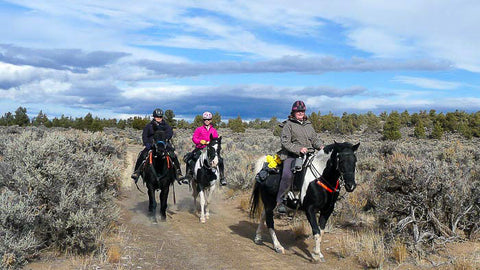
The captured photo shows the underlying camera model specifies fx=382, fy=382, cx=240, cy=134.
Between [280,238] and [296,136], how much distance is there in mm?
2990

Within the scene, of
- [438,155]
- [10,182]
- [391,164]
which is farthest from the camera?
[438,155]

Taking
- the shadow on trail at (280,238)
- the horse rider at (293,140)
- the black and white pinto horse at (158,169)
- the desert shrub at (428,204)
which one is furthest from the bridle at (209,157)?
the desert shrub at (428,204)

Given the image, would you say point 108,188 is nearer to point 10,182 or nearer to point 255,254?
point 10,182

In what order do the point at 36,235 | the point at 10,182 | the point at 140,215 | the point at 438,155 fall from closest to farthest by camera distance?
1. the point at 36,235
2. the point at 10,182
3. the point at 140,215
4. the point at 438,155

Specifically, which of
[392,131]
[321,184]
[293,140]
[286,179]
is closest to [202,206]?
[286,179]

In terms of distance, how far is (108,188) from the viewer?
32.1ft

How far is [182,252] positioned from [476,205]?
646cm

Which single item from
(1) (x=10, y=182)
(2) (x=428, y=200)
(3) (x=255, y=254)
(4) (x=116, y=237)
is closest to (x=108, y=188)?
(4) (x=116, y=237)

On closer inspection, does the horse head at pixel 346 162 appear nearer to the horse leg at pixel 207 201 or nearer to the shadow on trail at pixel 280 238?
the shadow on trail at pixel 280 238

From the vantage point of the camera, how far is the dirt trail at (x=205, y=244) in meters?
7.46

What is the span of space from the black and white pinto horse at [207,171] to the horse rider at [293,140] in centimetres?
320

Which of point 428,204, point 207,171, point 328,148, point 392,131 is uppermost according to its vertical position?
point 328,148

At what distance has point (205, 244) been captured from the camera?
885 centimetres

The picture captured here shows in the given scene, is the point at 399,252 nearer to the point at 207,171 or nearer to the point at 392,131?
the point at 207,171
